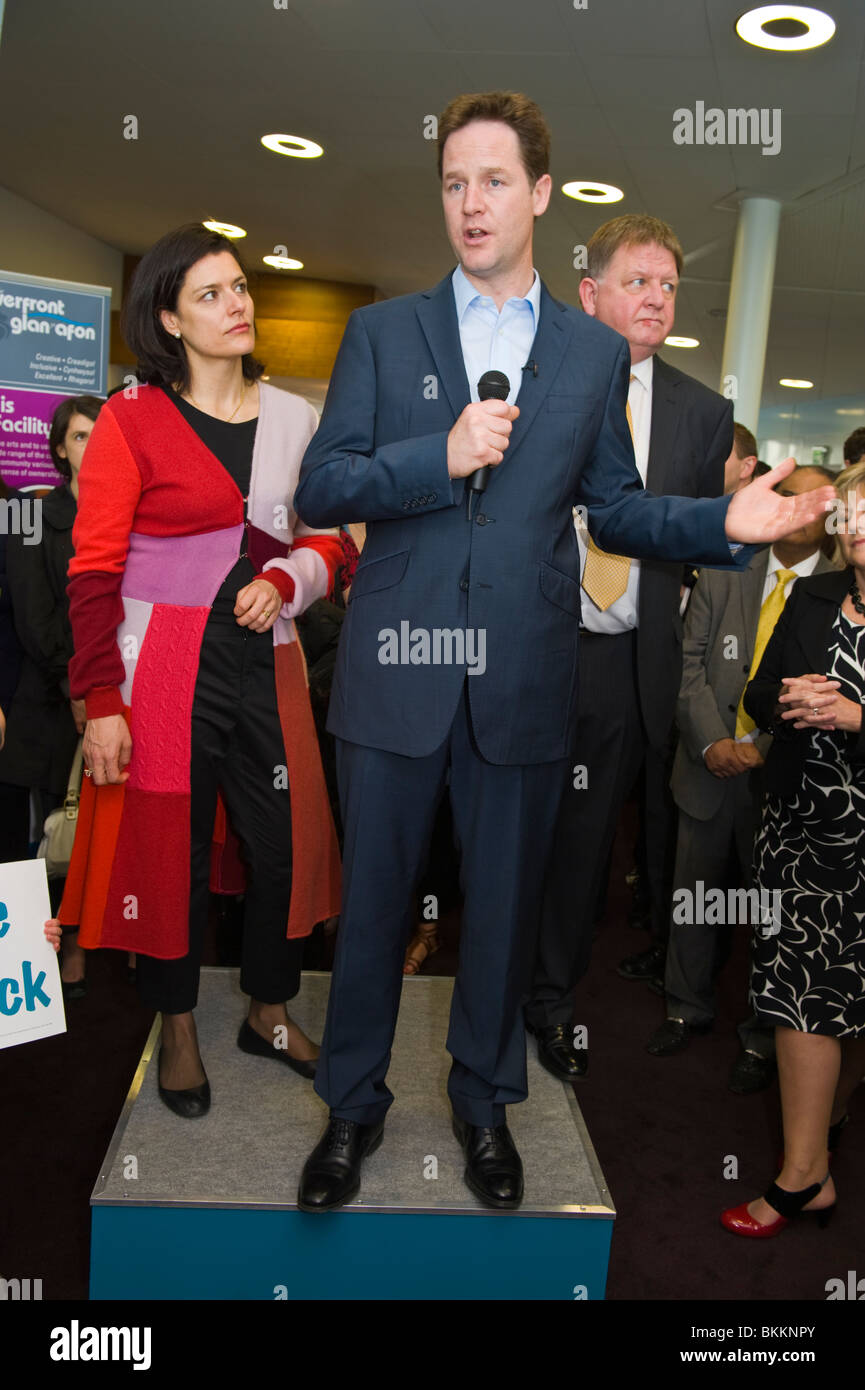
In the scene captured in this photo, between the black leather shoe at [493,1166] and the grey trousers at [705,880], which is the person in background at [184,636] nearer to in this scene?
the black leather shoe at [493,1166]

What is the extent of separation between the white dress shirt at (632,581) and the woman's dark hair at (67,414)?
5.57 feet

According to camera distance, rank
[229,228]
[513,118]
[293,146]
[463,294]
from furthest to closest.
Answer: [229,228] → [293,146] → [463,294] → [513,118]

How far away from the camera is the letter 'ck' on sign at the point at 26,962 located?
1.87 metres

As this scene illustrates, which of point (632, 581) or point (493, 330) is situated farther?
point (632, 581)

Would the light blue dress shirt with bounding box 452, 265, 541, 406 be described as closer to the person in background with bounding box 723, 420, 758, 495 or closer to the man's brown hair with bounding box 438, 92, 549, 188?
the man's brown hair with bounding box 438, 92, 549, 188

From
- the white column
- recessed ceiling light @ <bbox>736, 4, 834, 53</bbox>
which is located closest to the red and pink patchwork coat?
recessed ceiling light @ <bbox>736, 4, 834, 53</bbox>

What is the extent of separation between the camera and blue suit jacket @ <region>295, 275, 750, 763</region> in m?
1.82

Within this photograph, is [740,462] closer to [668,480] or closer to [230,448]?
[668,480]

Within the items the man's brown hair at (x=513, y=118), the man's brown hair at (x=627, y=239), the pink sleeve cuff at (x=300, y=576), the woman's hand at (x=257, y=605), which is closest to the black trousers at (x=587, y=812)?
the pink sleeve cuff at (x=300, y=576)

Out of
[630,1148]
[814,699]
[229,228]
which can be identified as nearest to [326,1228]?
[630,1148]

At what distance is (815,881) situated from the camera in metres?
2.30

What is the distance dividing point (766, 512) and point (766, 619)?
4.77 ft

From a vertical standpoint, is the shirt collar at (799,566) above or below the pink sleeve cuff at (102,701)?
above
